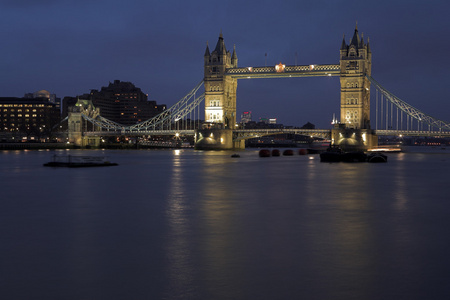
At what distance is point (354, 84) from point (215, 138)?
36164 mm

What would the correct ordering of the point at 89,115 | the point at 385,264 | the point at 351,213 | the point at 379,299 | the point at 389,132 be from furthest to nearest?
1. the point at 89,115
2. the point at 389,132
3. the point at 351,213
4. the point at 385,264
5. the point at 379,299

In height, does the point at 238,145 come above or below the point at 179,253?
above

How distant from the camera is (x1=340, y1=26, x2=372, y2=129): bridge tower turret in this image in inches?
4690

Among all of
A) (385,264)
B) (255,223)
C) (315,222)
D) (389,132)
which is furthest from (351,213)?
(389,132)

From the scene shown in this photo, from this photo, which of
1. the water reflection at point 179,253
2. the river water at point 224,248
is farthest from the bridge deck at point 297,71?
the water reflection at point 179,253

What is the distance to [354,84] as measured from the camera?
11994 centimetres

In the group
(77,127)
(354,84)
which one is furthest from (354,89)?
(77,127)

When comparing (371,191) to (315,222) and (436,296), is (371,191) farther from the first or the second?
(436,296)

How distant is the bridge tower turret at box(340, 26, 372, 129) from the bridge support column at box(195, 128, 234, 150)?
93.3 feet

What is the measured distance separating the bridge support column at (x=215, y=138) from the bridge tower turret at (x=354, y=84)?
28.4m

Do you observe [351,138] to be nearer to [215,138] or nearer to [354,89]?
[354,89]

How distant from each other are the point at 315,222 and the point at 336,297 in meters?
8.03

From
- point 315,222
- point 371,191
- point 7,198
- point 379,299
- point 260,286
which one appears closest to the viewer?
point 379,299

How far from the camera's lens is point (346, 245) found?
12.8 metres
